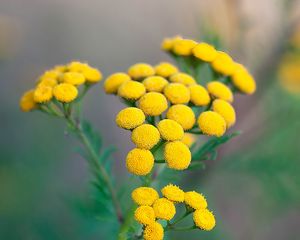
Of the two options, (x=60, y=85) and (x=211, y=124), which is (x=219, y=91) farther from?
(x=60, y=85)

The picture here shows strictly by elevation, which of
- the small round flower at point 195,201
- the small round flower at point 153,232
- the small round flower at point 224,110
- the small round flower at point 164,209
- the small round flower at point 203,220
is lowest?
the small round flower at point 153,232

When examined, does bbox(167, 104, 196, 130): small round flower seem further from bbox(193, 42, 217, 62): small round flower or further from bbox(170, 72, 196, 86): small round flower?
bbox(193, 42, 217, 62): small round flower

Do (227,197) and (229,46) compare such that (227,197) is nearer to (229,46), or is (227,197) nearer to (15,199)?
(229,46)

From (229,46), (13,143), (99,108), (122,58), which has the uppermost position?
(122,58)

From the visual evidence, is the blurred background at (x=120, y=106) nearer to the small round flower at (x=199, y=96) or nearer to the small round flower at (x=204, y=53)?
the small round flower at (x=204, y=53)

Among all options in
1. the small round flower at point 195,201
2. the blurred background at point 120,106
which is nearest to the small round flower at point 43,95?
the small round flower at point 195,201

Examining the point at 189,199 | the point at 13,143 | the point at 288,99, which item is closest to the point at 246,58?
the point at 288,99

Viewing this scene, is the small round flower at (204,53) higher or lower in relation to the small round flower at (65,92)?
higher

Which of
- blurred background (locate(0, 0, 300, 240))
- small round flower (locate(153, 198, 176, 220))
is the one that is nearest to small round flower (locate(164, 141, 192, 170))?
small round flower (locate(153, 198, 176, 220))
